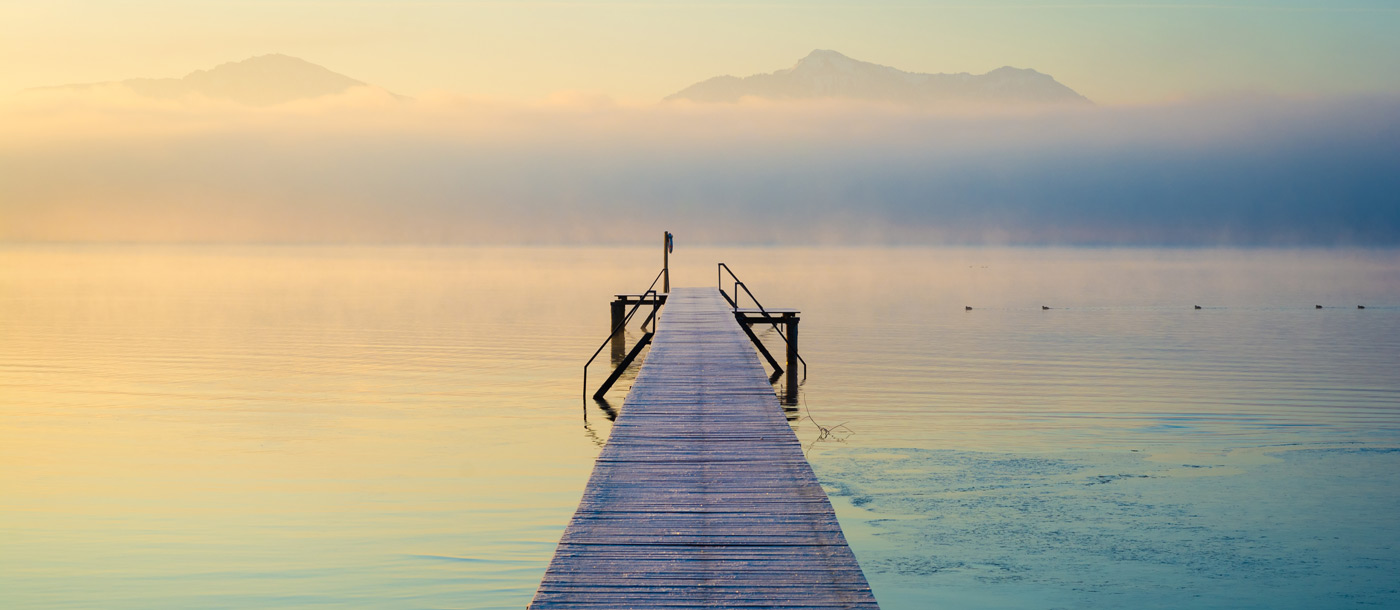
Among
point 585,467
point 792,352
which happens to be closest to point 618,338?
point 792,352

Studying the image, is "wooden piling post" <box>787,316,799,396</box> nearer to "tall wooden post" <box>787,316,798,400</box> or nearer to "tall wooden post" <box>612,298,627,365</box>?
"tall wooden post" <box>787,316,798,400</box>

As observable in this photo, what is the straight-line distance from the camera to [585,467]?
15875mm

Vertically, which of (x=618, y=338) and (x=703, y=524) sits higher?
(x=703, y=524)

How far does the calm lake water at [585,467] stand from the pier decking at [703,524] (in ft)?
5.37

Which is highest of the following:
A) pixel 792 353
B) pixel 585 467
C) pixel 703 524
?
pixel 703 524

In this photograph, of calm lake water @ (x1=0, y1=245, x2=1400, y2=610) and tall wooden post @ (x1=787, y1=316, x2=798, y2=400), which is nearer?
calm lake water @ (x1=0, y1=245, x2=1400, y2=610)

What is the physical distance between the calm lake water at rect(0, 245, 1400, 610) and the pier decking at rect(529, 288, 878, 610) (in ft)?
5.37

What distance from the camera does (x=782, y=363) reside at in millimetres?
29484

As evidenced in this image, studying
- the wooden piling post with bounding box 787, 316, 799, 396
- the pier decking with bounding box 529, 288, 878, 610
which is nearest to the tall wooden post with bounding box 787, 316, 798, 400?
the wooden piling post with bounding box 787, 316, 799, 396

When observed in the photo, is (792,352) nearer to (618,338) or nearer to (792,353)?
(792,353)

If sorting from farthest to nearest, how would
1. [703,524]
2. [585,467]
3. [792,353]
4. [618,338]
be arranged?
1. [618,338]
2. [792,353]
3. [585,467]
4. [703,524]

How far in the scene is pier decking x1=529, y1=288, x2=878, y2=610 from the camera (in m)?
6.86

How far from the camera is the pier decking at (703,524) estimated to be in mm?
6859

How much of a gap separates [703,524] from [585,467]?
7828mm
